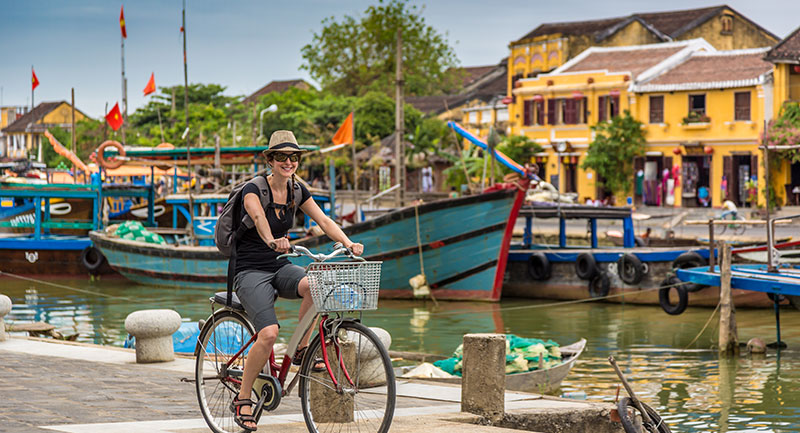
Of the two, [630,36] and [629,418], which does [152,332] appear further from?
[630,36]

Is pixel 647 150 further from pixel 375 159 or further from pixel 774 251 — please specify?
pixel 774 251

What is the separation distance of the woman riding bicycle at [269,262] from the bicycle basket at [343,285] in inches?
10.9

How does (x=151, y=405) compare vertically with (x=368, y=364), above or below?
below

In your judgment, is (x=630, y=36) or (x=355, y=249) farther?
(x=630, y=36)

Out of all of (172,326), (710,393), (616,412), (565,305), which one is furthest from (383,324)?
(616,412)

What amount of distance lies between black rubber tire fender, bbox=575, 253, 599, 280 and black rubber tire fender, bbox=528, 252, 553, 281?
753mm

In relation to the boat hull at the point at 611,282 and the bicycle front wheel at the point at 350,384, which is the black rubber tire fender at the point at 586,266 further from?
the bicycle front wheel at the point at 350,384

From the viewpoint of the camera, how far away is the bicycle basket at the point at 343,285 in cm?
553

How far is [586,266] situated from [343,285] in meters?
18.8

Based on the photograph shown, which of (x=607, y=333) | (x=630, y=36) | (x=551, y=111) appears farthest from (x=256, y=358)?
(x=630, y=36)

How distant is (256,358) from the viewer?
596 cm

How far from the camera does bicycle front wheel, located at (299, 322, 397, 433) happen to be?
561cm

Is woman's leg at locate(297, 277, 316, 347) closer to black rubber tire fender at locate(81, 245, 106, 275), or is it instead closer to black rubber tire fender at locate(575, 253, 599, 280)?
black rubber tire fender at locate(575, 253, 599, 280)

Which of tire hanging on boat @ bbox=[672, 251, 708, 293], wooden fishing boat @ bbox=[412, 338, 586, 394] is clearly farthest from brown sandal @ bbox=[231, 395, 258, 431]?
tire hanging on boat @ bbox=[672, 251, 708, 293]
